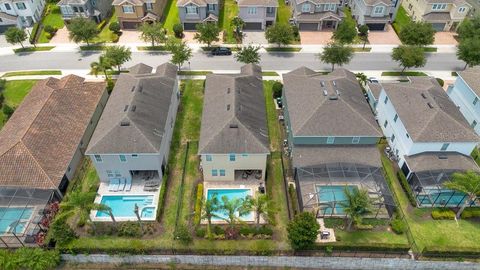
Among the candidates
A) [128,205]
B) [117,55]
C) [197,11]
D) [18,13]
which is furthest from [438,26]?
[18,13]

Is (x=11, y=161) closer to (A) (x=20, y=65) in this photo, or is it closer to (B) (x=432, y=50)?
(A) (x=20, y=65)

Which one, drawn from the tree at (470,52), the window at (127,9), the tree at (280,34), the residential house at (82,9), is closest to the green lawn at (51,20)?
the residential house at (82,9)

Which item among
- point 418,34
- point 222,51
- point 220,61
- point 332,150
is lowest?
point 220,61

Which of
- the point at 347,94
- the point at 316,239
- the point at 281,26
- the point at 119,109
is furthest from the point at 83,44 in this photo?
the point at 316,239

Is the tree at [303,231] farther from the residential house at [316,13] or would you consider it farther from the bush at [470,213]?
the residential house at [316,13]

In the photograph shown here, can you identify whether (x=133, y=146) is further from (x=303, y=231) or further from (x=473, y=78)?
(x=473, y=78)

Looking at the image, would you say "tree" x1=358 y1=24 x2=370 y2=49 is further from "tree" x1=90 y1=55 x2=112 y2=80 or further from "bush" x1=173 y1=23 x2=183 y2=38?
"tree" x1=90 y1=55 x2=112 y2=80

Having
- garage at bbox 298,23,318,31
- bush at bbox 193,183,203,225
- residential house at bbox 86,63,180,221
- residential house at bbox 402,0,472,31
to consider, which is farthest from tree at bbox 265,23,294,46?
bush at bbox 193,183,203,225
